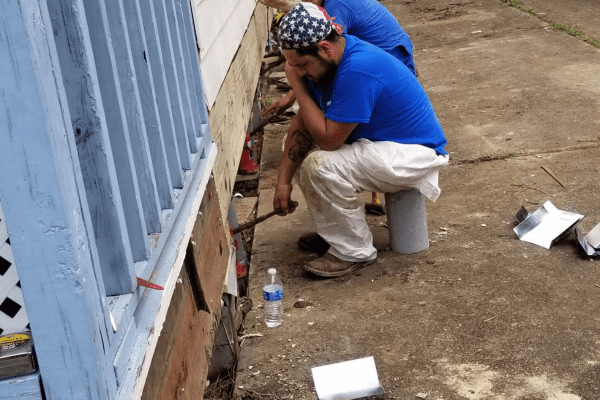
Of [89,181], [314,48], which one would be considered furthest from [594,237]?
[89,181]

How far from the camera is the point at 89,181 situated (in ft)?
5.62

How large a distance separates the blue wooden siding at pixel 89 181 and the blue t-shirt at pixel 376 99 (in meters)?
1.34

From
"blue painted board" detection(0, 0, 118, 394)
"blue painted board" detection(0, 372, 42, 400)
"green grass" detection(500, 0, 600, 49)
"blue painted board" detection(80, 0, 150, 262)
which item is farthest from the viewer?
"green grass" detection(500, 0, 600, 49)

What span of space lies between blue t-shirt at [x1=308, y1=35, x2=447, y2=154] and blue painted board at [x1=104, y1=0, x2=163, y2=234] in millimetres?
1724

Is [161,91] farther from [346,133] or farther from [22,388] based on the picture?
[346,133]

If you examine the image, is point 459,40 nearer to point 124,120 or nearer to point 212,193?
point 212,193

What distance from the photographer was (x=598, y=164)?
5.02 meters

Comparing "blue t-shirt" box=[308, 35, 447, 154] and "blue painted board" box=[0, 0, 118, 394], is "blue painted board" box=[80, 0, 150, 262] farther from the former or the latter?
"blue t-shirt" box=[308, 35, 447, 154]

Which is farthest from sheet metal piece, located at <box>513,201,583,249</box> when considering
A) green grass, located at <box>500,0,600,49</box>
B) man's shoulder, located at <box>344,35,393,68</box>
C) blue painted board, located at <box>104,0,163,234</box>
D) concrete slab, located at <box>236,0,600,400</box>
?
green grass, located at <box>500,0,600,49</box>

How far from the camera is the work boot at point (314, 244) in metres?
4.47

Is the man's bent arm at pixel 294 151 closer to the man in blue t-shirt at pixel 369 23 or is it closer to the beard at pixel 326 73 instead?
the beard at pixel 326 73

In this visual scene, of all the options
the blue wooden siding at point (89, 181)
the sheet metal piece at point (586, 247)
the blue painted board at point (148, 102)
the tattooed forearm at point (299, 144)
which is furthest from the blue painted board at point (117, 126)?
the sheet metal piece at point (586, 247)

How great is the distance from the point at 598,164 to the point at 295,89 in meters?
2.46

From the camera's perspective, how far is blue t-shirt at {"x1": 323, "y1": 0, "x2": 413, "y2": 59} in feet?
14.8
